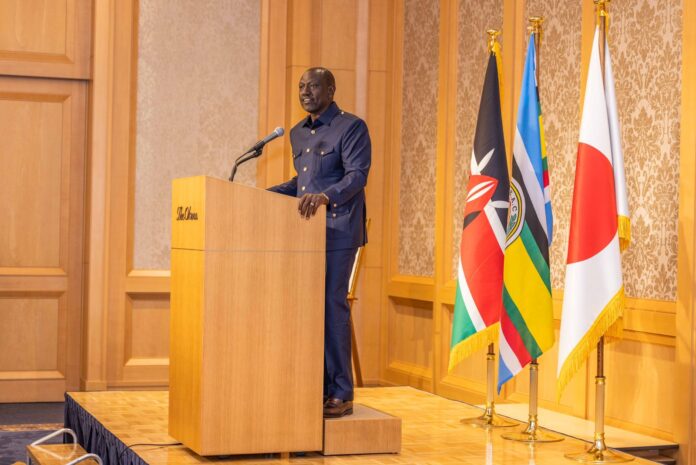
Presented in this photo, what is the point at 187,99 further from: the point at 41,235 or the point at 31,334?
the point at 31,334

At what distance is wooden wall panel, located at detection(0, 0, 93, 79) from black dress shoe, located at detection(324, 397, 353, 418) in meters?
3.70

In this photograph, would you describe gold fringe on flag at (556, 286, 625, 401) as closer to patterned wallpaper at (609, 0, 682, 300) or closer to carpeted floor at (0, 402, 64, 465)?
patterned wallpaper at (609, 0, 682, 300)

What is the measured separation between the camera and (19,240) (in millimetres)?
6980

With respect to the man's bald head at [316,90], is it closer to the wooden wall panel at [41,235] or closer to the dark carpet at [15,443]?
the dark carpet at [15,443]

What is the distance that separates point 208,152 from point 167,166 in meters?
0.30

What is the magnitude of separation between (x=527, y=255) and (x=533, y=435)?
0.82 metres

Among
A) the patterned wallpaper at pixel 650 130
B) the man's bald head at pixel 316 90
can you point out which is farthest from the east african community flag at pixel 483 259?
the man's bald head at pixel 316 90

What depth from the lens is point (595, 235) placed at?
4.39 meters

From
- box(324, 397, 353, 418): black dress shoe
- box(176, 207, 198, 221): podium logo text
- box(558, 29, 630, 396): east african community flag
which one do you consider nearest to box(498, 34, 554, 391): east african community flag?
box(558, 29, 630, 396): east african community flag

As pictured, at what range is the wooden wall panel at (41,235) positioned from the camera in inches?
274

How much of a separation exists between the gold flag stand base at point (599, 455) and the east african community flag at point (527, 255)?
0.61 m

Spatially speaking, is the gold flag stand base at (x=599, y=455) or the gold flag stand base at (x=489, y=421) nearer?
the gold flag stand base at (x=599, y=455)

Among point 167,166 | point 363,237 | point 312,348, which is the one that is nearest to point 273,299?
point 312,348

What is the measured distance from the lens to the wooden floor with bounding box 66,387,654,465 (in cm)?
416
